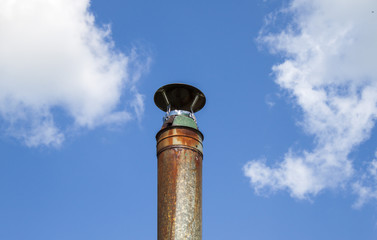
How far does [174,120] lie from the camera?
1186 centimetres

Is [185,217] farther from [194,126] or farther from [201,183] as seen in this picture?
[194,126]

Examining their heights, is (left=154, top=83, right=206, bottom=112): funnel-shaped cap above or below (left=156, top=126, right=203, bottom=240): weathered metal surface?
above

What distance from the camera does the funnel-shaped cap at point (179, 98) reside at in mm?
12522

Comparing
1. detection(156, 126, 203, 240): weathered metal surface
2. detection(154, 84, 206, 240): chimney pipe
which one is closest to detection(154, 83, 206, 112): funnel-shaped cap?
detection(154, 84, 206, 240): chimney pipe

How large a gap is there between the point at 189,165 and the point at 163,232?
1.52 m

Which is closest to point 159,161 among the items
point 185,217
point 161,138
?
point 161,138

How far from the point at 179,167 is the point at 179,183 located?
0.36 metres

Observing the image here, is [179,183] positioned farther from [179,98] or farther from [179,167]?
[179,98]

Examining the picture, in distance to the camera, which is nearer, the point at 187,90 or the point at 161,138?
the point at 161,138

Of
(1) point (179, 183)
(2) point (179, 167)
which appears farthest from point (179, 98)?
(1) point (179, 183)

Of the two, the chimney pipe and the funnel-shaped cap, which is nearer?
the chimney pipe

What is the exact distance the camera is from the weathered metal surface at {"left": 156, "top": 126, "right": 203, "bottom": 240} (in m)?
10.5

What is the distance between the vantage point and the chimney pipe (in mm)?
10562

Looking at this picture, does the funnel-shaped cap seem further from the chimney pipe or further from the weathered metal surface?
the weathered metal surface
